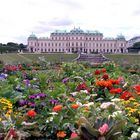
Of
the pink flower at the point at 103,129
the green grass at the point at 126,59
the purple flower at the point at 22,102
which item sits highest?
the pink flower at the point at 103,129

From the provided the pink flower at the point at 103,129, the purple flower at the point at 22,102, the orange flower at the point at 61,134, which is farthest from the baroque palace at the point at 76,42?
the pink flower at the point at 103,129

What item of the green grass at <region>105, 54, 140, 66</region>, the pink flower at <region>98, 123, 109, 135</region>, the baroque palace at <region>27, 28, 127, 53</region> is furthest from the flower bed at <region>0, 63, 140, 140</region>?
the baroque palace at <region>27, 28, 127, 53</region>

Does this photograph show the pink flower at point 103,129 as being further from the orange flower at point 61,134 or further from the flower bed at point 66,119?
the orange flower at point 61,134

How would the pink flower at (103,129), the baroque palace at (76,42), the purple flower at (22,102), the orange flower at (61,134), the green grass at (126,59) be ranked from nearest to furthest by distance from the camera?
the pink flower at (103,129) < the orange flower at (61,134) < the purple flower at (22,102) < the green grass at (126,59) < the baroque palace at (76,42)

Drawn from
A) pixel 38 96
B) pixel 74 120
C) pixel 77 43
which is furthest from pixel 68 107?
pixel 77 43

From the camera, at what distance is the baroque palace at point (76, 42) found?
106562mm

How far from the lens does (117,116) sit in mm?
3898

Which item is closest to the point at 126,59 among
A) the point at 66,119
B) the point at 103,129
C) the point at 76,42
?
the point at 66,119

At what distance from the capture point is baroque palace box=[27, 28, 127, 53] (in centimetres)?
10656

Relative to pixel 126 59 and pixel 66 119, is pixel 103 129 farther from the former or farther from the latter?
pixel 126 59

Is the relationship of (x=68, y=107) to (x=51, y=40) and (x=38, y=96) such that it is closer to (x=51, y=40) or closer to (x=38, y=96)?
(x=38, y=96)

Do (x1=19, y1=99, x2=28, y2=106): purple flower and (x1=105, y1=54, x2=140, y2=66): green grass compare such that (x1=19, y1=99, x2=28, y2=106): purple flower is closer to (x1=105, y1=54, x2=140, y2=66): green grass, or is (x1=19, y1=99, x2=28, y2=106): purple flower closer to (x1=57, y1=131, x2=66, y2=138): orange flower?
(x1=57, y1=131, x2=66, y2=138): orange flower

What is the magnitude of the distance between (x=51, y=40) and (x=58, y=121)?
10520 centimetres

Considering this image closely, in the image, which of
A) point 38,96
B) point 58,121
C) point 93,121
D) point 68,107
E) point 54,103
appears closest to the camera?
point 93,121
